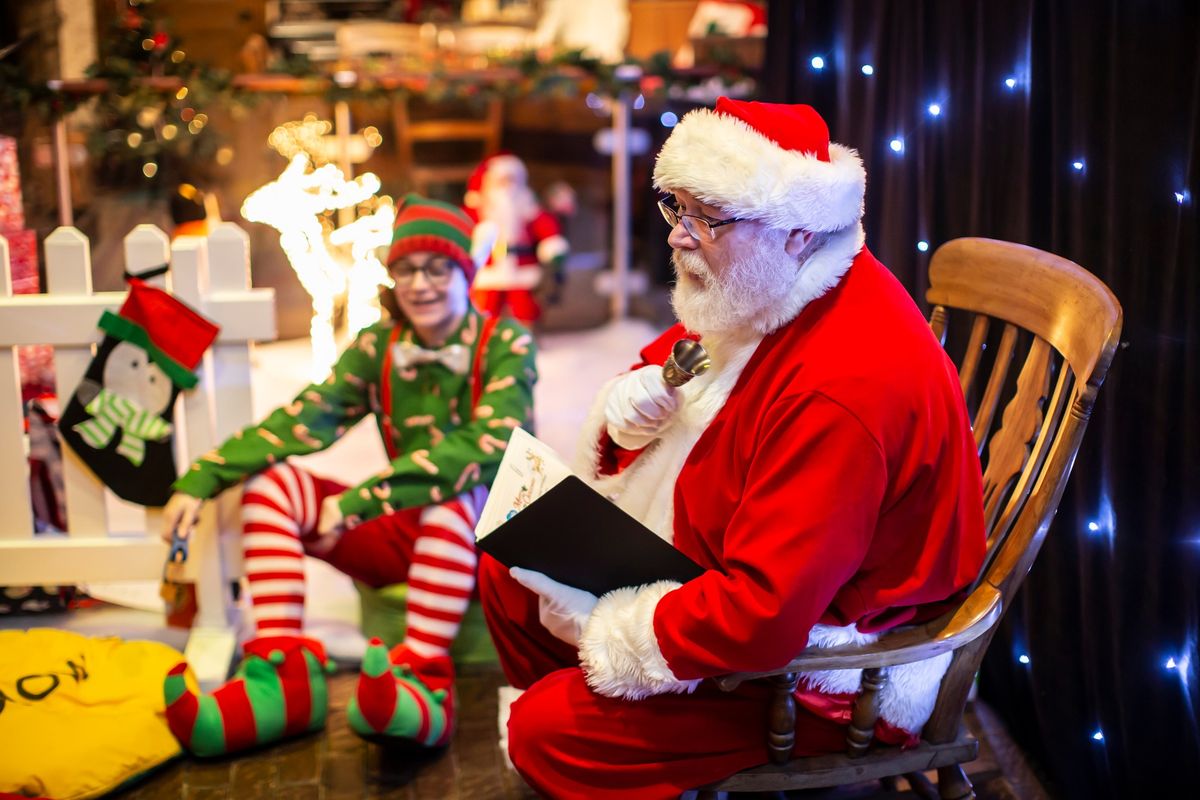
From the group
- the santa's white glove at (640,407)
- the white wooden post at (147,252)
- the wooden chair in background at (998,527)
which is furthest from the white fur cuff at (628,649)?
the white wooden post at (147,252)

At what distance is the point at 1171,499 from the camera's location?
177 centimetres

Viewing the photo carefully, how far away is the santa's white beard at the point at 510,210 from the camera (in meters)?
4.95

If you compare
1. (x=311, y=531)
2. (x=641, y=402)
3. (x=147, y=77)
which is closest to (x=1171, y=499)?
(x=641, y=402)

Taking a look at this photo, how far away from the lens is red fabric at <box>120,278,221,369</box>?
2.43 meters

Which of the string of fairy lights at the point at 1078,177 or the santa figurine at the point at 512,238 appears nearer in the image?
the string of fairy lights at the point at 1078,177

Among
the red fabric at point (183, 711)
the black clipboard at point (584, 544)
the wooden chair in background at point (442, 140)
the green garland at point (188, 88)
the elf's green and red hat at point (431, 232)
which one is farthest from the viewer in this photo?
the wooden chair in background at point (442, 140)

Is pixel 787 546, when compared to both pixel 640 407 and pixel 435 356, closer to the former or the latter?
pixel 640 407

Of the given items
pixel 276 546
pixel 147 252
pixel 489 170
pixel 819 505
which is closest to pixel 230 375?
pixel 147 252

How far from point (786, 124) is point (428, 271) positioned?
1.07m

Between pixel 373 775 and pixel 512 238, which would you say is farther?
pixel 512 238

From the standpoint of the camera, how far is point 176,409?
2.55 m

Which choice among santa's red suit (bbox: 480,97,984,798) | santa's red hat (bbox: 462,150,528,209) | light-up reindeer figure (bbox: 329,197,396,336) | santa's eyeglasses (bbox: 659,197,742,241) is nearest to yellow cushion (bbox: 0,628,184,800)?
santa's red suit (bbox: 480,97,984,798)

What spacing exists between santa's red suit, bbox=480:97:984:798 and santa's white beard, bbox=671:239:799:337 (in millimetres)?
24

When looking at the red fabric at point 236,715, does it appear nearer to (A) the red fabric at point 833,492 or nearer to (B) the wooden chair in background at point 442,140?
(A) the red fabric at point 833,492
